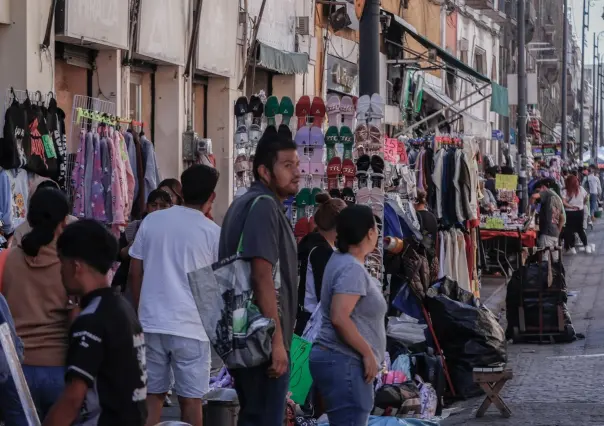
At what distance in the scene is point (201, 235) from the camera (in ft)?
25.1

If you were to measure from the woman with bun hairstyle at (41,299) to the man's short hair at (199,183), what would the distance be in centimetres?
111

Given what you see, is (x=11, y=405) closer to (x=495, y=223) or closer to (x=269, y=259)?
(x=269, y=259)

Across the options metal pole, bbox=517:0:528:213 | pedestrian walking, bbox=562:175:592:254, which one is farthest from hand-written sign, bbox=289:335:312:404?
pedestrian walking, bbox=562:175:592:254

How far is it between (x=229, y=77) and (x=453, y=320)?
6.65 metres

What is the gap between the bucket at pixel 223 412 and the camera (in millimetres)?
8047

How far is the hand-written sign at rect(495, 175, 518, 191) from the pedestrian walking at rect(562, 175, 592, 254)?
4354 millimetres

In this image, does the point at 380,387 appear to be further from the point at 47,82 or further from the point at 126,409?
the point at 126,409

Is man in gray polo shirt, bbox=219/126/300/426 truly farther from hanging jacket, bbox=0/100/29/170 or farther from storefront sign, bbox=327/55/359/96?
storefront sign, bbox=327/55/359/96

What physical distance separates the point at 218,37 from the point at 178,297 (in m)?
9.27

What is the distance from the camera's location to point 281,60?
1850 cm

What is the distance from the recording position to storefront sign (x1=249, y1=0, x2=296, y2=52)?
18.2m

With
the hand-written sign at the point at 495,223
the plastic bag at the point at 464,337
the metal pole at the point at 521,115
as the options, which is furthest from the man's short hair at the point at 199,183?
the metal pole at the point at 521,115

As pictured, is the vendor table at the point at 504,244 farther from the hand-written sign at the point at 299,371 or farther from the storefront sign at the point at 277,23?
the hand-written sign at the point at 299,371

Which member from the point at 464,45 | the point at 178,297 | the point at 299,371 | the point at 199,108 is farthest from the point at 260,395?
the point at 464,45
